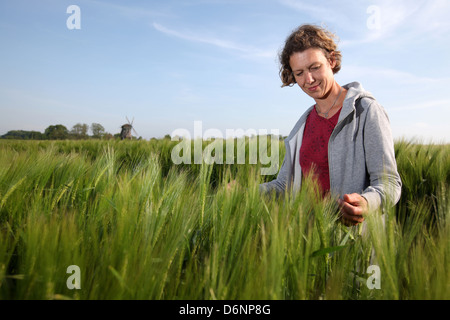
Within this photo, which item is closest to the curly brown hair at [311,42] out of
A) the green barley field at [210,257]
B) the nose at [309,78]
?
the nose at [309,78]

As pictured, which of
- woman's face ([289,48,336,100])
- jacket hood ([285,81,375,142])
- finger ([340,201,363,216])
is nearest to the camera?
finger ([340,201,363,216])

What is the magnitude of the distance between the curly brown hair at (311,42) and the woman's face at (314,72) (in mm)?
45

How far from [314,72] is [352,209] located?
99 centimetres

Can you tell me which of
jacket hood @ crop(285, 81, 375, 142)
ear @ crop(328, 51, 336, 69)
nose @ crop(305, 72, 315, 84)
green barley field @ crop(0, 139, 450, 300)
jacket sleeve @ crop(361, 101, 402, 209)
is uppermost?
ear @ crop(328, 51, 336, 69)

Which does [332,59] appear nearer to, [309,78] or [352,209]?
[309,78]

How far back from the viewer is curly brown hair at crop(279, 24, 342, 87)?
70.0 inches

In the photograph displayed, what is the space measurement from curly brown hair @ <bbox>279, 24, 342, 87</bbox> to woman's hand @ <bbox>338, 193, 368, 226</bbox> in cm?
105

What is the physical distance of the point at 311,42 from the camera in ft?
5.82

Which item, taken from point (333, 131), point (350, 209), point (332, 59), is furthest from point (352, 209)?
point (332, 59)

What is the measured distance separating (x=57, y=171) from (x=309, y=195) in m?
1.24

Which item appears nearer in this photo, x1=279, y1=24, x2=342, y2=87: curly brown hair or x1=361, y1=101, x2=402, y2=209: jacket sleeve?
x1=361, y1=101, x2=402, y2=209: jacket sleeve

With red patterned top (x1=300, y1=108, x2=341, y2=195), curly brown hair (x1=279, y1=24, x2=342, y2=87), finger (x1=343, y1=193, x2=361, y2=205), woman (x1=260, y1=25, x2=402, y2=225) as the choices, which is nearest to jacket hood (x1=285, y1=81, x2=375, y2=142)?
woman (x1=260, y1=25, x2=402, y2=225)

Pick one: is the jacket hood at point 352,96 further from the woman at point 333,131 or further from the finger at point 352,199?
the finger at point 352,199

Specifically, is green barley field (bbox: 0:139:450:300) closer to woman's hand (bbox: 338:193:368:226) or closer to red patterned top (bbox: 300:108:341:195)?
woman's hand (bbox: 338:193:368:226)
